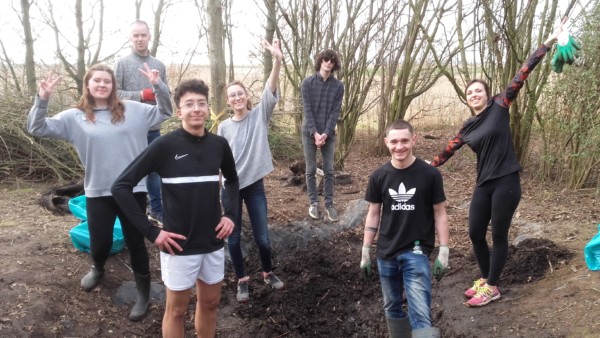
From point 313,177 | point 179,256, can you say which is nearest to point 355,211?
point 313,177

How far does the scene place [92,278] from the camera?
394cm

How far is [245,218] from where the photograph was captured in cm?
565

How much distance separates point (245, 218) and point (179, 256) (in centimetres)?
286

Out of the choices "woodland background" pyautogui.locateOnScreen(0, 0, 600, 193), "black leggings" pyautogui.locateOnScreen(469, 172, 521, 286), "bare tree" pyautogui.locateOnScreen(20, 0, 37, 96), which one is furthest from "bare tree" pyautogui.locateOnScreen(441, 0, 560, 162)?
"bare tree" pyautogui.locateOnScreen(20, 0, 37, 96)

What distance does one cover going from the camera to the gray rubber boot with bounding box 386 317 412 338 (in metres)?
3.09

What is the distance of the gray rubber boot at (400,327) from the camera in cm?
309

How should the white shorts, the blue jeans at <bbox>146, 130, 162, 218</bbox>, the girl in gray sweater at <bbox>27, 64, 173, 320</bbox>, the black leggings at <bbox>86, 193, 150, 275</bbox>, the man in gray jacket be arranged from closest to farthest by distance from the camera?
the white shorts → the girl in gray sweater at <bbox>27, 64, 173, 320</bbox> → the black leggings at <bbox>86, 193, 150, 275</bbox> → the man in gray jacket → the blue jeans at <bbox>146, 130, 162, 218</bbox>

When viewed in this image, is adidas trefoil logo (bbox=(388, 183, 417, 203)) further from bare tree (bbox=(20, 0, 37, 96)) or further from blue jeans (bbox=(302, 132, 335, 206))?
bare tree (bbox=(20, 0, 37, 96))

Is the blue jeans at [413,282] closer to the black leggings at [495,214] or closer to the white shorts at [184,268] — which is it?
the black leggings at [495,214]

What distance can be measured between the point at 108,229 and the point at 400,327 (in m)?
2.23

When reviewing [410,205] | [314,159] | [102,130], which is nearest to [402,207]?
[410,205]

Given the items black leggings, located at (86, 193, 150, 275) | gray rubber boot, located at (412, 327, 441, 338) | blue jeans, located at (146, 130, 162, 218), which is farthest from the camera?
blue jeans, located at (146, 130, 162, 218)

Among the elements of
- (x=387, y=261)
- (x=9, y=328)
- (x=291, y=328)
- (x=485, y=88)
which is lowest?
(x=291, y=328)

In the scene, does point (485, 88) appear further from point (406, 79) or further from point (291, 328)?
point (406, 79)
